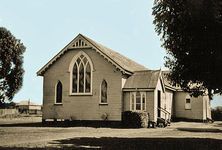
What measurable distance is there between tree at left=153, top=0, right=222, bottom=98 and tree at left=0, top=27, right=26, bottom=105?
39.7m

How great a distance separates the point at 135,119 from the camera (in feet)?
113

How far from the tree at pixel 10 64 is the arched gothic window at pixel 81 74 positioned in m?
20.8

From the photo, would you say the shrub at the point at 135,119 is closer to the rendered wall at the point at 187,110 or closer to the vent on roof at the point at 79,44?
the vent on roof at the point at 79,44

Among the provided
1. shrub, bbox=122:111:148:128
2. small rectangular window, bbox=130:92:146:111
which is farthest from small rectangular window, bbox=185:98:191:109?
Result: shrub, bbox=122:111:148:128

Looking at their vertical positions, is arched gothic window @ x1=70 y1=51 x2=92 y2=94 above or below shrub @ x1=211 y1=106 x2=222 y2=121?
above

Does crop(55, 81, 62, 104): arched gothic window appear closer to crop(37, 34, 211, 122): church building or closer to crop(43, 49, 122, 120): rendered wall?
crop(37, 34, 211, 122): church building

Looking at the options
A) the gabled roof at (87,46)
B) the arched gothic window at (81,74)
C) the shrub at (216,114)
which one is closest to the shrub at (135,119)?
the gabled roof at (87,46)

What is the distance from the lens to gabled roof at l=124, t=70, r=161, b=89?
120 ft

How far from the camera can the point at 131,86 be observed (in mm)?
36750

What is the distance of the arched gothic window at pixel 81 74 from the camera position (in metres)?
38.4

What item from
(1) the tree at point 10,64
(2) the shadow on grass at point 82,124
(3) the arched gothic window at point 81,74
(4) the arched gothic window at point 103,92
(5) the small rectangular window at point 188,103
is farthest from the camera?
(1) the tree at point 10,64

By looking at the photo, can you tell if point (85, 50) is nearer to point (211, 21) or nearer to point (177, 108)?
point (177, 108)

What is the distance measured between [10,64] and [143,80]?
28.1 metres

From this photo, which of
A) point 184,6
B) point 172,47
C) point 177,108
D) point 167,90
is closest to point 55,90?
point 167,90
